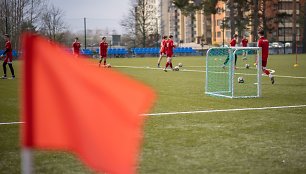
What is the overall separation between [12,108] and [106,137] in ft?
31.0

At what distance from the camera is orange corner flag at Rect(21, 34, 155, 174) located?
2336 millimetres

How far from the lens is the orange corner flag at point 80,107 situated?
7.66 feet

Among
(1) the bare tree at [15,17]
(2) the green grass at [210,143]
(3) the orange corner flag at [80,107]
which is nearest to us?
(3) the orange corner flag at [80,107]

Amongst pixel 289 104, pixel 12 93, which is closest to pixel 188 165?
pixel 289 104

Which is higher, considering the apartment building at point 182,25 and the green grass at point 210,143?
the apartment building at point 182,25

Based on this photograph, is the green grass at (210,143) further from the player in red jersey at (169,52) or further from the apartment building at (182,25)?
the apartment building at (182,25)

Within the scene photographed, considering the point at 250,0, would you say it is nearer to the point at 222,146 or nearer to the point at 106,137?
the point at 222,146

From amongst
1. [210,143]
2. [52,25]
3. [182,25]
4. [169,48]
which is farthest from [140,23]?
[210,143]

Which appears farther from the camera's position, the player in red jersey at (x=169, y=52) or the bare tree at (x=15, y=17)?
the bare tree at (x=15, y=17)

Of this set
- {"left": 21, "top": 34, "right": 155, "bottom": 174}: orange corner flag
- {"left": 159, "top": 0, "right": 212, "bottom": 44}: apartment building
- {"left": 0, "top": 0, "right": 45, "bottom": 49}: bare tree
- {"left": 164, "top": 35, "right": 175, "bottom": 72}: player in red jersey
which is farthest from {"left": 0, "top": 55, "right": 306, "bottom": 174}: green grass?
{"left": 159, "top": 0, "right": 212, "bottom": 44}: apartment building

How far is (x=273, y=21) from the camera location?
7794 cm

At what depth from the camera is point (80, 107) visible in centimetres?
237

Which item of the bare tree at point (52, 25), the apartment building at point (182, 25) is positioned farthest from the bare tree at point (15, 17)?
the apartment building at point (182, 25)

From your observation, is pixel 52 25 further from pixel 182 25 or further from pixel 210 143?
pixel 182 25
